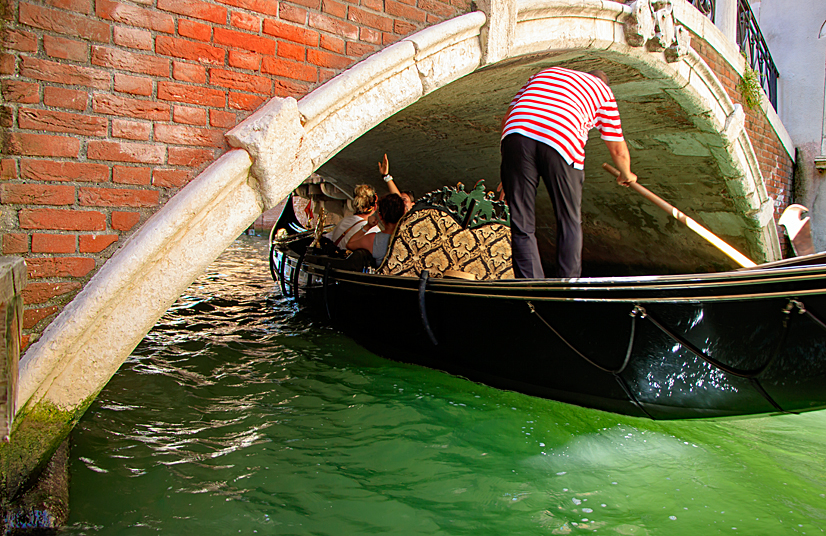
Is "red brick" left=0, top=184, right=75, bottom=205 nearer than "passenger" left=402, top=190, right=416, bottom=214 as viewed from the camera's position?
Yes

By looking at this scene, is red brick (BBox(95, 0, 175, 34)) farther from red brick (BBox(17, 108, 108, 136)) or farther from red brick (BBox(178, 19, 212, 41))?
red brick (BBox(17, 108, 108, 136))

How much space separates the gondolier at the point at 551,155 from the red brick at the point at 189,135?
1021mm

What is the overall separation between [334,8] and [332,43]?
107 mm

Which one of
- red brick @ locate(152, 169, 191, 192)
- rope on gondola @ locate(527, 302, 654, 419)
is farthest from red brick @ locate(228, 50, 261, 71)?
rope on gondola @ locate(527, 302, 654, 419)

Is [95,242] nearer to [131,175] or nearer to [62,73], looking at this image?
[131,175]

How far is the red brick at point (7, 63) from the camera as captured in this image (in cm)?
122

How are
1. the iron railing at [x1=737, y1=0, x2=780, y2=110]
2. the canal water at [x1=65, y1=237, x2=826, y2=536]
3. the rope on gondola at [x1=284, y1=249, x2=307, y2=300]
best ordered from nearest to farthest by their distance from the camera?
the canal water at [x1=65, y1=237, x2=826, y2=536]
the rope on gondola at [x1=284, y1=249, x2=307, y2=300]
the iron railing at [x1=737, y1=0, x2=780, y2=110]

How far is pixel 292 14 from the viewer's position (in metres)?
1.59

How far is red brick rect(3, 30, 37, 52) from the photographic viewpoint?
4.01 ft

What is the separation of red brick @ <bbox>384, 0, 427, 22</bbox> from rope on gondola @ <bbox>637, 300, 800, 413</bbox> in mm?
1229

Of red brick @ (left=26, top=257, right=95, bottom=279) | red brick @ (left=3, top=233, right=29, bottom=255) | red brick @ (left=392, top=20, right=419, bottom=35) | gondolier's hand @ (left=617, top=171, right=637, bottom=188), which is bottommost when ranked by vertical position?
red brick @ (left=26, top=257, right=95, bottom=279)

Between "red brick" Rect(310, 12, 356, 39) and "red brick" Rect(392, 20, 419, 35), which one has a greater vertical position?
"red brick" Rect(392, 20, 419, 35)

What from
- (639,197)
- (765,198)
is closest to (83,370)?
(639,197)

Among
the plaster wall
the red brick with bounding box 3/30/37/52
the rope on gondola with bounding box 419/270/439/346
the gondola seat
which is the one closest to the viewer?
the red brick with bounding box 3/30/37/52
